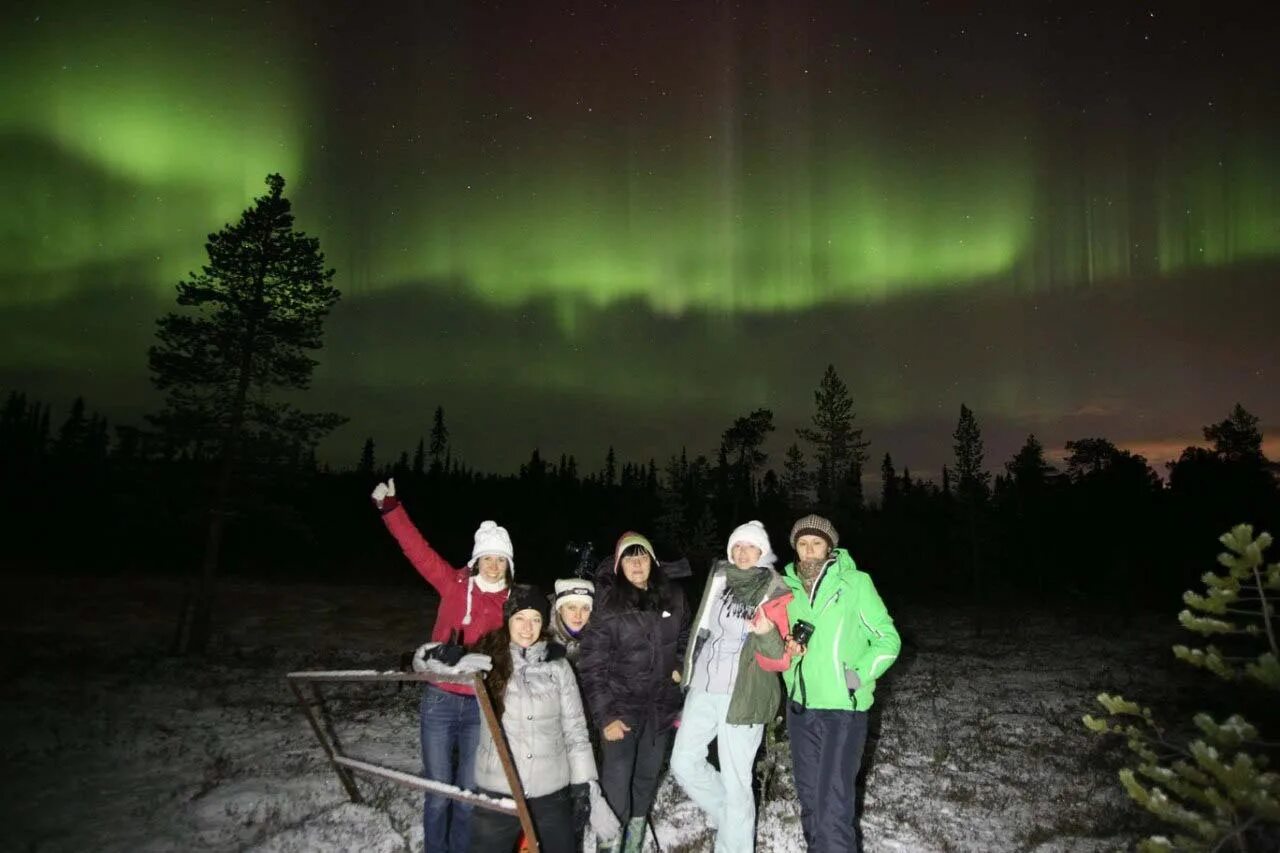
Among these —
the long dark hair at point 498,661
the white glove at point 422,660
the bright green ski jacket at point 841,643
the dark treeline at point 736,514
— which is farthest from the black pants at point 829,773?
the dark treeline at point 736,514

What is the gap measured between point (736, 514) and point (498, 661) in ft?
135

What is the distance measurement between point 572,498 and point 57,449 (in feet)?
167

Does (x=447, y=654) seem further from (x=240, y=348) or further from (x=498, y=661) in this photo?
(x=240, y=348)

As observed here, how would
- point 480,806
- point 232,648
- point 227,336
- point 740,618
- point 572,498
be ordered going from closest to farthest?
1. point 480,806
2. point 740,618
3. point 227,336
4. point 232,648
5. point 572,498

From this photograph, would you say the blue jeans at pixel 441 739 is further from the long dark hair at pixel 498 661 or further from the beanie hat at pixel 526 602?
the beanie hat at pixel 526 602

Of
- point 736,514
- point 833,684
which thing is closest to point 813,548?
point 833,684

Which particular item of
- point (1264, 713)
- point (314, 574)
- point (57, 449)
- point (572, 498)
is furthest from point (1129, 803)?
point (57, 449)

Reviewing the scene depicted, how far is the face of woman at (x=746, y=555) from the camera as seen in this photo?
496cm

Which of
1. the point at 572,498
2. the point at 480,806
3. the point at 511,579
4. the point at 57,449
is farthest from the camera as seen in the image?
the point at 572,498

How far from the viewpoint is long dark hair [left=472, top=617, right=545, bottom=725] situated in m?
4.27

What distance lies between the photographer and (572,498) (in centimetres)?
7612

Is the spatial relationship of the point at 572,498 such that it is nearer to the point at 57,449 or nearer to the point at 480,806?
the point at 57,449

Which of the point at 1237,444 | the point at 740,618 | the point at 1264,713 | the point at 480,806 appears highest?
the point at 1237,444

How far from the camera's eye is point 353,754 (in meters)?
8.88
